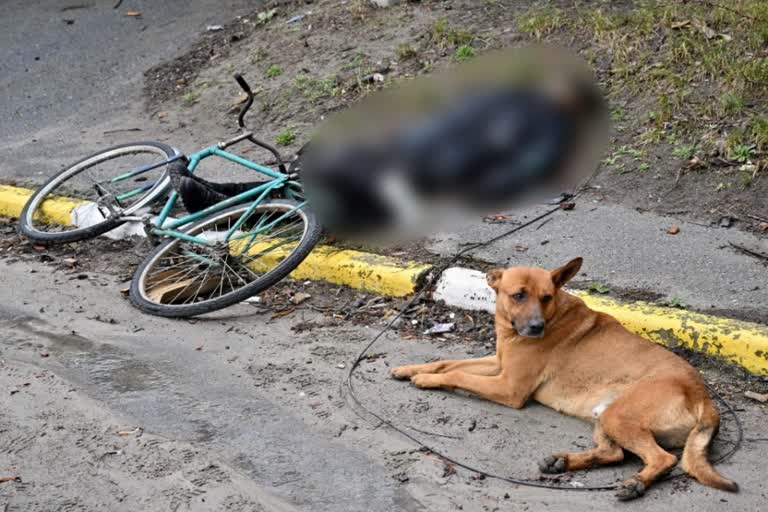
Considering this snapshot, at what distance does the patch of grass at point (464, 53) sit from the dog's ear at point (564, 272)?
11.9 ft

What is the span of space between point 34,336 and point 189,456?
5.74ft

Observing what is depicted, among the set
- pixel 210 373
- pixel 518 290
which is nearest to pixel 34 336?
pixel 210 373

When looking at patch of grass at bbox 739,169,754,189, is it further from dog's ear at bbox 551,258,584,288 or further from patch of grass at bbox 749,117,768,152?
dog's ear at bbox 551,258,584,288

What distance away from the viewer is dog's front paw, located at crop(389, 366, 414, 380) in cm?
479

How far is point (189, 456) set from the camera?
4148 mm

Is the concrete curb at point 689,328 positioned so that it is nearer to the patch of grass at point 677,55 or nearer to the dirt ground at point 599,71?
the dirt ground at point 599,71

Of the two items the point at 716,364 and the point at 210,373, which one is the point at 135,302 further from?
the point at 716,364

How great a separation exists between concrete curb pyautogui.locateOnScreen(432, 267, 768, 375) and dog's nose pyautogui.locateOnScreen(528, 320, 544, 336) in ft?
2.30

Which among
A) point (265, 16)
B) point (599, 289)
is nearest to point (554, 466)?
point (599, 289)

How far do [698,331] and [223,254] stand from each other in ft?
9.05

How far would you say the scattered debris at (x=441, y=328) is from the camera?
5332 millimetres

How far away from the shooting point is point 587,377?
4.42m

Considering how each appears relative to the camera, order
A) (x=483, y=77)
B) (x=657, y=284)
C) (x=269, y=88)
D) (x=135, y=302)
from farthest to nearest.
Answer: (x=269, y=88), (x=483, y=77), (x=135, y=302), (x=657, y=284)

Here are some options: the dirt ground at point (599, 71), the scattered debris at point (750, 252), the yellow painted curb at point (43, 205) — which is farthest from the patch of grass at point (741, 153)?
the yellow painted curb at point (43, 205)
